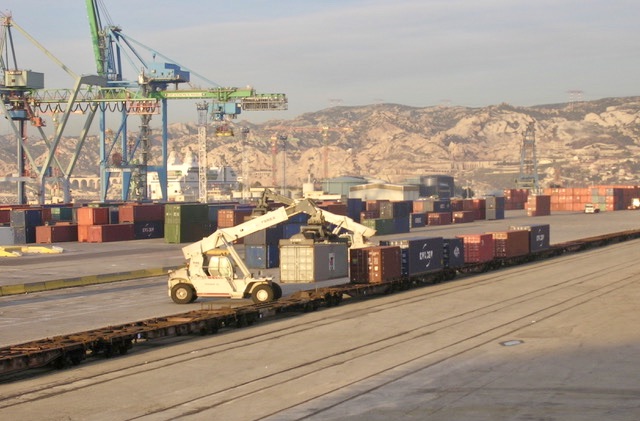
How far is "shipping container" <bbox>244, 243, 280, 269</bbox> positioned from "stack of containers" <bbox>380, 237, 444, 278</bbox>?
14721 millimetres

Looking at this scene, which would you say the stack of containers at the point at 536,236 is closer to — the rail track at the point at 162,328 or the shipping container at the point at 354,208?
the rail track at the point at 162,328

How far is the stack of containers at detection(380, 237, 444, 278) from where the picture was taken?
4678 centimetres

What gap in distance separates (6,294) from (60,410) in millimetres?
28909

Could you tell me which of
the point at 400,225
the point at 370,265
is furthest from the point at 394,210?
the point at 370,265

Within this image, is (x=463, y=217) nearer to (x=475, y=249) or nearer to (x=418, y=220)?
(x=418, y=220)

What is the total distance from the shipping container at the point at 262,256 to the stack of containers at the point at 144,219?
1361 inches

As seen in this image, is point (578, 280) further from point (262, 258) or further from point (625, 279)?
point (262, 258)

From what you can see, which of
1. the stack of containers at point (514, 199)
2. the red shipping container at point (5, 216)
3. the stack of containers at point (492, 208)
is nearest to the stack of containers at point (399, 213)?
the stack of containers at point (492, 208)

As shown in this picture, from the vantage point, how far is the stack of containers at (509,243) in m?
59.0

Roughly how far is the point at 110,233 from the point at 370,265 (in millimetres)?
52856

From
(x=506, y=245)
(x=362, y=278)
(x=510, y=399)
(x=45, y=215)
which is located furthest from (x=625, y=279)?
(x=45, y=215)

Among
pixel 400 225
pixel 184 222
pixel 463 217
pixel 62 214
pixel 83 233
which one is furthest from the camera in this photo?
pixel 463 217

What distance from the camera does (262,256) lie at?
203 ft

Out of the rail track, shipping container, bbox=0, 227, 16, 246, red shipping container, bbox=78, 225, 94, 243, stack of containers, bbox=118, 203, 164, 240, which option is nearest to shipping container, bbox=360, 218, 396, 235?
stack of containers, bbox=118, 203, 164, 240
